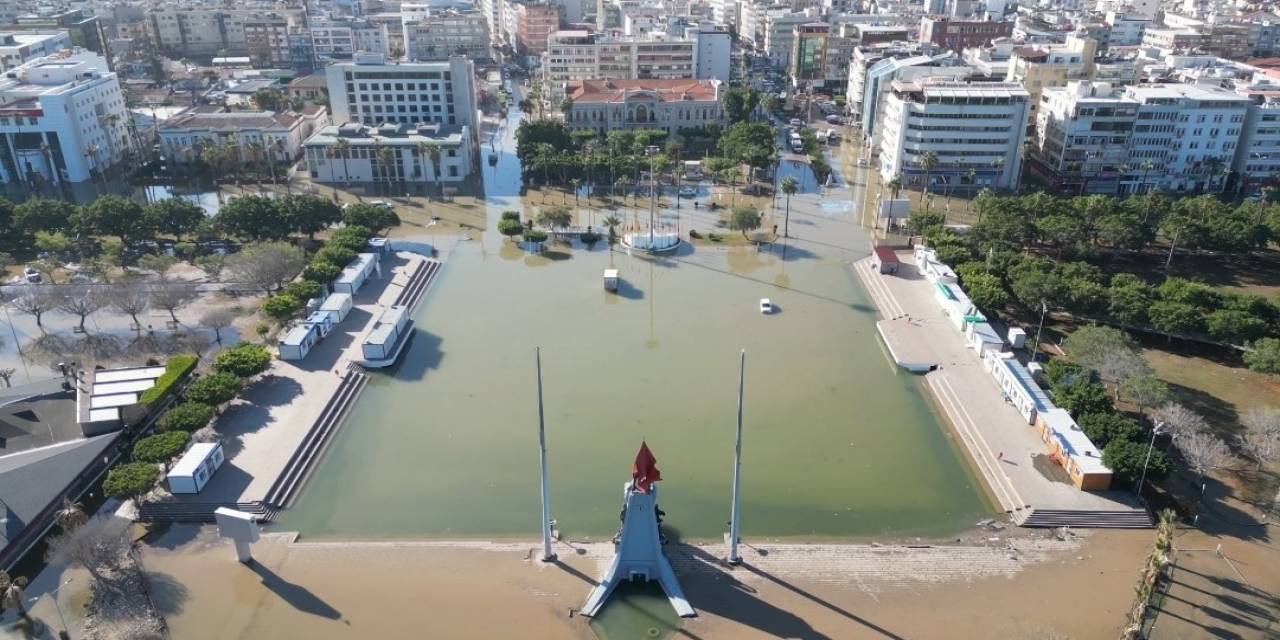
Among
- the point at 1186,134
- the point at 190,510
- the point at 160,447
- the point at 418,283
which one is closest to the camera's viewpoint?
the point at 190,510

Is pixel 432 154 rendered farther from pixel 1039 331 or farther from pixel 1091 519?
pixel 1091 519

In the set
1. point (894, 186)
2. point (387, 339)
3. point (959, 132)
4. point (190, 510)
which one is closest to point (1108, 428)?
point (387, 339)

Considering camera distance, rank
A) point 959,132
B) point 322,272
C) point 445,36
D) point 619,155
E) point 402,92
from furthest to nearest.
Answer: point 445,36 → point 402,92 → point 619,155 → point 959,132 → point 322,272

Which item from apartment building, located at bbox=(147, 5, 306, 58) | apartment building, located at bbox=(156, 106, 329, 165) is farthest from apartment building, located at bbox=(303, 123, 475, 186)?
apartment building, located at bbox=(147, 5, 306, 58)

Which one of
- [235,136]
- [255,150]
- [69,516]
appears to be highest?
[235,136]

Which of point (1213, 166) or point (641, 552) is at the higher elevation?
point (1213, 166)

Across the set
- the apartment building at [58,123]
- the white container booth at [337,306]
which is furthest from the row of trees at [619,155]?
the apartment building at [58,123]

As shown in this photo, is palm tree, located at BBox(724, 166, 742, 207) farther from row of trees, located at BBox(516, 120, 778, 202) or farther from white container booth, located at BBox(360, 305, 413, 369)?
white container booth, located at BBox(360, 305, 413, 369)
